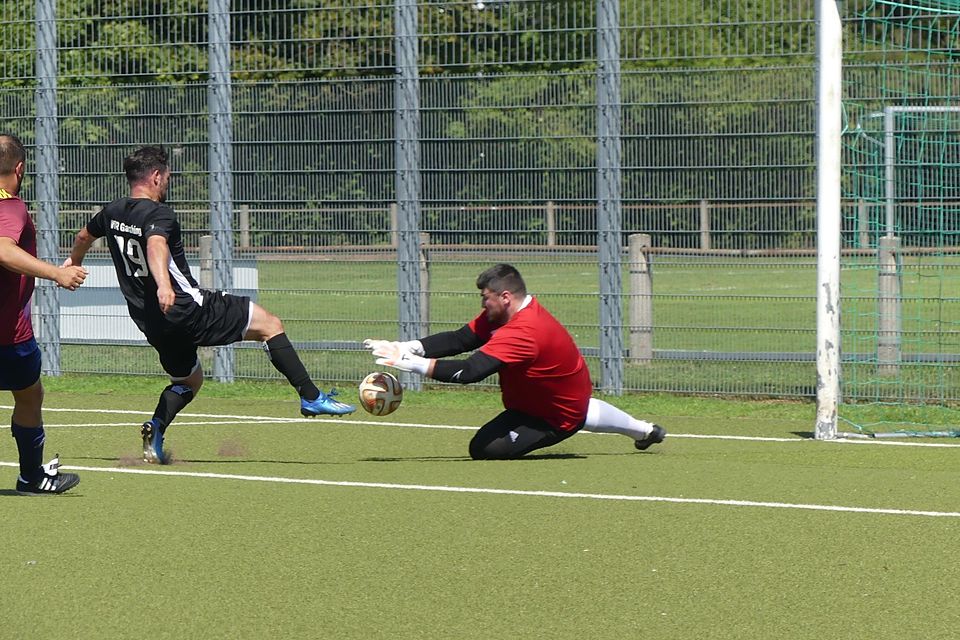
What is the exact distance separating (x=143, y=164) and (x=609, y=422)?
3.34 meters

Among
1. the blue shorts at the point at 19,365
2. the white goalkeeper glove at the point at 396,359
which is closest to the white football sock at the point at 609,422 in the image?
the white goalkeeper glove at the point at 396,359

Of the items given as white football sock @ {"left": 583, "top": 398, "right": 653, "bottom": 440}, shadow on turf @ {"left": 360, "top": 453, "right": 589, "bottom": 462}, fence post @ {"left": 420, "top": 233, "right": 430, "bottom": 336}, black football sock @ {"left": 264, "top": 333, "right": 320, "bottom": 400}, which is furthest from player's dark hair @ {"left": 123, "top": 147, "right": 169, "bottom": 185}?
fence post @ {"left": 420, "top": 233, "right": 430, "bottom": 336}

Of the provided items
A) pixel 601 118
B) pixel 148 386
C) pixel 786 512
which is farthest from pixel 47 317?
pixel 786 512

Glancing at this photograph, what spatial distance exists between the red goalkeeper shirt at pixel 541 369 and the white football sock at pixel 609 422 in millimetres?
65

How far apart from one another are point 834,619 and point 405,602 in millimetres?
1581

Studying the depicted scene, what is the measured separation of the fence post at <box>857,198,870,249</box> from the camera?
1259 centimetres

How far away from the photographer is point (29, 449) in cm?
844

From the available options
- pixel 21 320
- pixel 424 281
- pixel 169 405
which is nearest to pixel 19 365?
pixel 21 320

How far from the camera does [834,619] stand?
5.77 m

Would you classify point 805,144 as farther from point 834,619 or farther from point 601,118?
point 834,619

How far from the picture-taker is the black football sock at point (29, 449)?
8.39 metres

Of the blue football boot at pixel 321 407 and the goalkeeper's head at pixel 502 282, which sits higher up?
the goalkeeper's head at pixel 502 282

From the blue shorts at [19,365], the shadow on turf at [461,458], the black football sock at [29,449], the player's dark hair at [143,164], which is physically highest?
the player's dark hair at [143,164]

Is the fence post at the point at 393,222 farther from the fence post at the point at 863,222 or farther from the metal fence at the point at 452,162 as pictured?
the fence post at the point at 863,222
